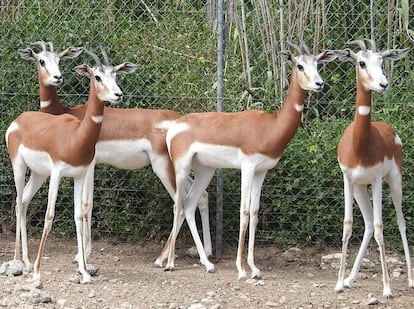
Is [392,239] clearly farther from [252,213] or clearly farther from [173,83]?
[173,83]

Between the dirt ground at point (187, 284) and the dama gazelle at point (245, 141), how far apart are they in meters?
0.30

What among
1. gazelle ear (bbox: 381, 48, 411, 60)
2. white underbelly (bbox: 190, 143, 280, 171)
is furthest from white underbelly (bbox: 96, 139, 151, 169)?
gazelle ear (bbox: 381, 48, 411, 60)

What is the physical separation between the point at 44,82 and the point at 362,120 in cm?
302

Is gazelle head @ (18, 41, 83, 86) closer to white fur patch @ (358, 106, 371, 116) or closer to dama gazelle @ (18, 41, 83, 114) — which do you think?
dama gazelle @ (18, 41, 83, 114)

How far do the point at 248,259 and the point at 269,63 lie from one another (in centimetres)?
211

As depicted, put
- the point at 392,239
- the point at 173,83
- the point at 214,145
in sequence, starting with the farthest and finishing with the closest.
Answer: the point at 173,83
the point at 392,239
the point at 214,145

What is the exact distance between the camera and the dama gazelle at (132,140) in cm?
859

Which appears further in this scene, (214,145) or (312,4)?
(312,4)

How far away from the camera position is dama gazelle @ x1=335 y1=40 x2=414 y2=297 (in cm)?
732

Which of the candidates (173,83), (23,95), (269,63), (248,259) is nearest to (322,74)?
(269,63)

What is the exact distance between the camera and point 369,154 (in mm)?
7355

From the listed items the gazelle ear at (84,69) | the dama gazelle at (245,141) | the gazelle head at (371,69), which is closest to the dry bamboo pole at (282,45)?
the dama gazelle at (245,141)

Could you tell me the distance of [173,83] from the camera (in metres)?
9.36

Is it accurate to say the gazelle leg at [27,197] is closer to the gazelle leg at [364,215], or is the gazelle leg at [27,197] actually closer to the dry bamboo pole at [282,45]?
the dry bamboo pole at [282,45]
